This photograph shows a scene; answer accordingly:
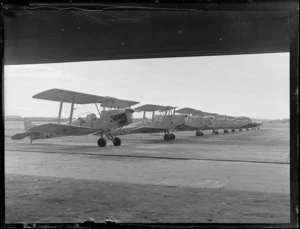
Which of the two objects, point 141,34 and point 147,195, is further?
point 147,195

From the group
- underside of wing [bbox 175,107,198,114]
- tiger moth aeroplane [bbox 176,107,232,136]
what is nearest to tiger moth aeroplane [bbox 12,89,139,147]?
tiger moth aeroplane [bbox 176,107,232,136]

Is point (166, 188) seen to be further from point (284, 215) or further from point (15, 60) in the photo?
point (15, 60)

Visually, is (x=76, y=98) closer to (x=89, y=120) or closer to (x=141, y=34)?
(x=89, y=120)

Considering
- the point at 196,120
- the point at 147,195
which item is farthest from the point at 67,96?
the point at 196,120

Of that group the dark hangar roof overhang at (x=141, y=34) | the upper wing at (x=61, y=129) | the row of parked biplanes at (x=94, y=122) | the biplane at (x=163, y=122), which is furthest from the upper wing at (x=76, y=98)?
the dark hangar roof overhang at (x=141, y=34)

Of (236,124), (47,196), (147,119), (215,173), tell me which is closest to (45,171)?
(47,196)

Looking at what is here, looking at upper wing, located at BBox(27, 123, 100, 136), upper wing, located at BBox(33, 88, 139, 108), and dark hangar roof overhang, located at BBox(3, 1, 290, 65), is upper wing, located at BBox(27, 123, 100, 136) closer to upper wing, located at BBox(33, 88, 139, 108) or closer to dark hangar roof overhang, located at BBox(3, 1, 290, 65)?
upper wing, located at BBox(33, 88, 139, 108)

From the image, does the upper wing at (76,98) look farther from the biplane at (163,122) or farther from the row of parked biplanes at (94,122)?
the biplane at (163,122)
